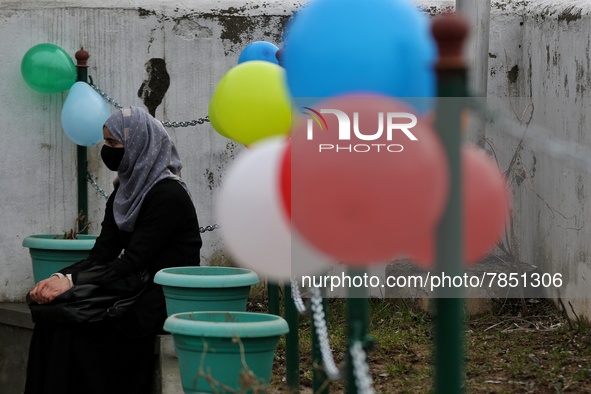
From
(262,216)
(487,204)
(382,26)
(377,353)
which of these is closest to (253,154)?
(262,216)

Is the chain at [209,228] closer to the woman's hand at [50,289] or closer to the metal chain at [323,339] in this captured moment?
the woman's hand at [50,289]

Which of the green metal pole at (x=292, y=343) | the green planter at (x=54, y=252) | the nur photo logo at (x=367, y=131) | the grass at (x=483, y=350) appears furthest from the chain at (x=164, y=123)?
the nur photo logo at (x=367, y=131)

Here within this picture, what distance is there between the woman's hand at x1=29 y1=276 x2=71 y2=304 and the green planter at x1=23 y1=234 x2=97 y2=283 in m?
0.95

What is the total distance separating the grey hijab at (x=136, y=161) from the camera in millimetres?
4555

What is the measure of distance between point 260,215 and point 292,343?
4.74ft

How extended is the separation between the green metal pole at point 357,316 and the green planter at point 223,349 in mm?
926

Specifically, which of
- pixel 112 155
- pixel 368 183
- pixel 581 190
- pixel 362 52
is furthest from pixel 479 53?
pixel 368 183

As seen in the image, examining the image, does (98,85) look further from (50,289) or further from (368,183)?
(368,183)

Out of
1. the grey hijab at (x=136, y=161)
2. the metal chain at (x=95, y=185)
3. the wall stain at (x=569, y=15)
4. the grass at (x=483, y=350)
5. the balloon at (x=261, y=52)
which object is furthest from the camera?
the metal chain at (x=95, y=185)

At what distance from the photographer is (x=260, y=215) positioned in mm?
2332

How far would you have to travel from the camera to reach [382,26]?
91.8 inches

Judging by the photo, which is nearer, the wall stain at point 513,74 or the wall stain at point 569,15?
the wall stain at point 569,15

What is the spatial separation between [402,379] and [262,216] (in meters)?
2.11

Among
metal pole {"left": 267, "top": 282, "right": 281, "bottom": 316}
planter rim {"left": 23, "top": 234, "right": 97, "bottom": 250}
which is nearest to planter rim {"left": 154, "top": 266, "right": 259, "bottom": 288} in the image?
metal pole {"left": 267, "top": 282, "right": 281, "bottom": 316}
